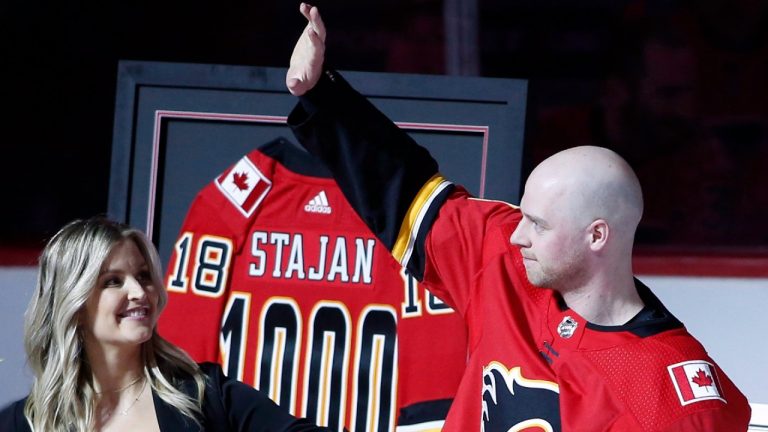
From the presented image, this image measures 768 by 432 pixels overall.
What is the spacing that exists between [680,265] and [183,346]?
51.2 inches

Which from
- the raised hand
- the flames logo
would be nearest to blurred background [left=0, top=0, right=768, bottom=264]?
the raised hand

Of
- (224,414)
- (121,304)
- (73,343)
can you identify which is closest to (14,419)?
(73,343)

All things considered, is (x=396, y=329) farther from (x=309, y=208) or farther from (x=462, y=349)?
(x=309, y=208)

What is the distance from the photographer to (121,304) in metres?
2.28

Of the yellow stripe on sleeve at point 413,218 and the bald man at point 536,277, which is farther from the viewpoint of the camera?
the yellow stripe on sleeve at point 413,218

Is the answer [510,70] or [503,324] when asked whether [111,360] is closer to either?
[503,324]

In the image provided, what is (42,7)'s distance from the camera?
12.1ft

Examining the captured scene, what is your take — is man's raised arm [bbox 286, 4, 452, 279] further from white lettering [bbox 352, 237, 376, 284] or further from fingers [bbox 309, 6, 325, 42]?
white lettering [bbox 352, 237, 376, 284]

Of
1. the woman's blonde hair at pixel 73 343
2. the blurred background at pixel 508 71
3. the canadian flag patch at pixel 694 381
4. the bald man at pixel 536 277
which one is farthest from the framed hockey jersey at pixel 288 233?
the blurred background at pixel 508 71

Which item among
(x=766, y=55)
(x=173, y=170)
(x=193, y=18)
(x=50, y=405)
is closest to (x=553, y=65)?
(x=766, y=55)

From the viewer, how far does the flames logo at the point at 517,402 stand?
6.89 feet

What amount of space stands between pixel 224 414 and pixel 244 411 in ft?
0.12

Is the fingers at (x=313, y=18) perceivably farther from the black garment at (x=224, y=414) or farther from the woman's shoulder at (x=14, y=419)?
the woman's shoulder at (x=14, y=419)

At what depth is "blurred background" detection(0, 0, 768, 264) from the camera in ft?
11.5
